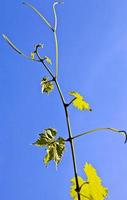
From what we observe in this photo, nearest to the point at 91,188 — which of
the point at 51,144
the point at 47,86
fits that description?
the point at 51,144

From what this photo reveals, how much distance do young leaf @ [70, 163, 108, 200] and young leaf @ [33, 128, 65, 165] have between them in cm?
13

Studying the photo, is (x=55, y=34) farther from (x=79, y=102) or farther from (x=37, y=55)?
(x=79, y=102)

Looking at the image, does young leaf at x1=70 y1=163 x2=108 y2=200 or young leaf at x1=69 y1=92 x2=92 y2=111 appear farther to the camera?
young leaf at x1=69 y1=92 x2=92 y2=111

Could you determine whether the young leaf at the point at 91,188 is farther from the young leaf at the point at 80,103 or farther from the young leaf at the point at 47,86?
the young leaf at the point at 47,86

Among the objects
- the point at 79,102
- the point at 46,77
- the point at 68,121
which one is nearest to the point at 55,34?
the point at 46,77

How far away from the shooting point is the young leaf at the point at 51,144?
4.44 feet

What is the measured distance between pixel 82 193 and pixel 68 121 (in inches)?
10.1

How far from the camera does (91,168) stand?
148cm

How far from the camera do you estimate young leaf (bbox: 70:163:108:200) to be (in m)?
1.30

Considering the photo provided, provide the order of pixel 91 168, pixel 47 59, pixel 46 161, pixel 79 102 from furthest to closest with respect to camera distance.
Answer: pixel 47 59, pixel 79 102, pixel 91 168, pixel 46 161

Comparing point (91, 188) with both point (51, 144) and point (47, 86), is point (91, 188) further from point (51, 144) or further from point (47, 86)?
point (47, 86)

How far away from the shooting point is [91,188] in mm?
1343

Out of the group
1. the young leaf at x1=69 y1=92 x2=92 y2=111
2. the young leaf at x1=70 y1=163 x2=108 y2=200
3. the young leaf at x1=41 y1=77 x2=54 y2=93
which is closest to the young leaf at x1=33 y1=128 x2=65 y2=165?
the young leaf at x1=70 y1=163 x2=108 y2=200

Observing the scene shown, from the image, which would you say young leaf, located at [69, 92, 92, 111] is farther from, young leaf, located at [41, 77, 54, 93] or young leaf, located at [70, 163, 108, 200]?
young leaf, located at [70, 163, 108, 200]
